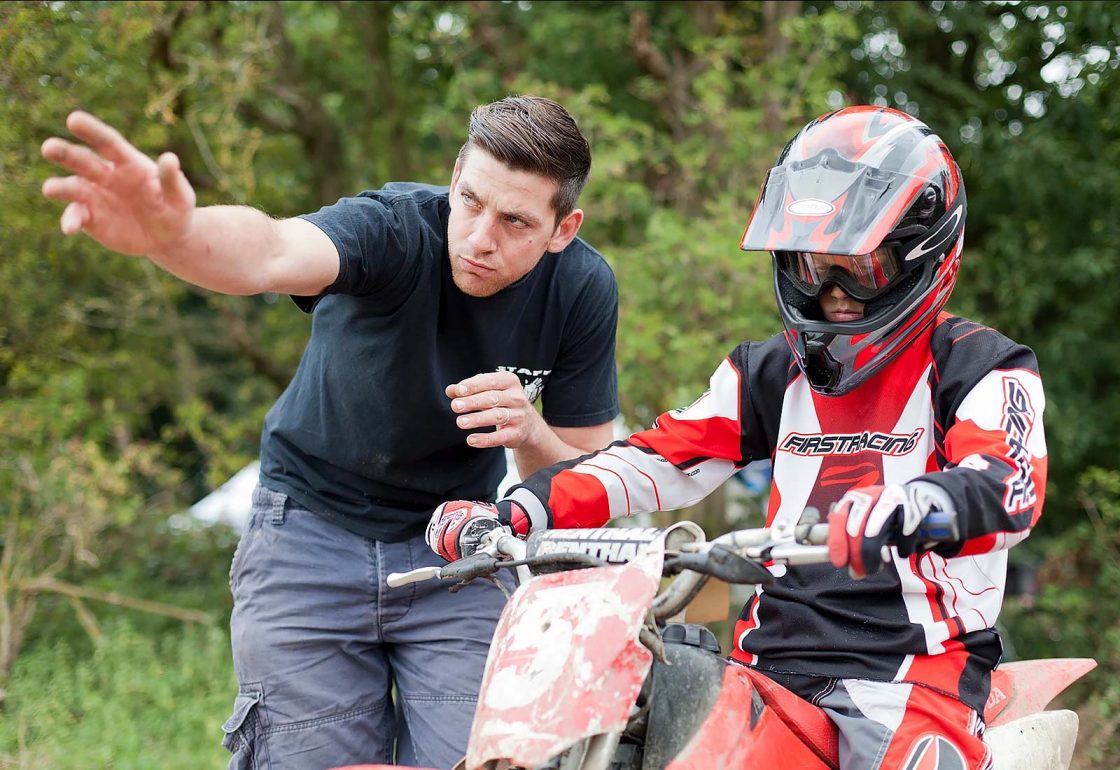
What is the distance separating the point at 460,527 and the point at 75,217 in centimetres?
108

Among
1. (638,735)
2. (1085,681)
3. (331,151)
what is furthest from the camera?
(331,151)

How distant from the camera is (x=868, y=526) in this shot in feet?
6.48

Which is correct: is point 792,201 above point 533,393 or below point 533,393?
above

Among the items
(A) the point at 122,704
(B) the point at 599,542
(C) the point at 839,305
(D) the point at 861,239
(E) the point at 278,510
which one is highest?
(D) the point at 861,239

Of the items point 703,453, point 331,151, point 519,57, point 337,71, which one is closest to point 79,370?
point 331,151

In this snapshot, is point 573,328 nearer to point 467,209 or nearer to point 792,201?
point 467,209

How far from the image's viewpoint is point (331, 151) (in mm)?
9328

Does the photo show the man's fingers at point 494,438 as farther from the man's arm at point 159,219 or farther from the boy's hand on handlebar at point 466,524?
the man's arm at point 159,219

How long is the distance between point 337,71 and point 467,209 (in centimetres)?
699

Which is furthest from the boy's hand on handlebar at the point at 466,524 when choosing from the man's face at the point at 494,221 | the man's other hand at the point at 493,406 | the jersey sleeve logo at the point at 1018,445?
the jersey sleeve logo at the point at 1018,445

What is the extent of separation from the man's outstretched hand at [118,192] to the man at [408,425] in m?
0.70

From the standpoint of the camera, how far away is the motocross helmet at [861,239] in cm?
258

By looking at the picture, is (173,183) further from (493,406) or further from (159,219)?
(493,406)

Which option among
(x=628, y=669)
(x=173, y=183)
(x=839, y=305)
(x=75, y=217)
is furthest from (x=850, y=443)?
(x=75, y=217)
